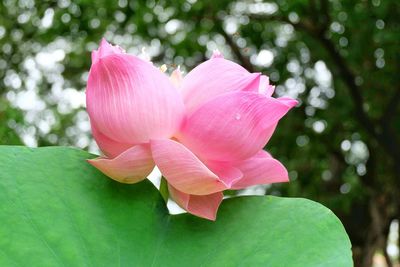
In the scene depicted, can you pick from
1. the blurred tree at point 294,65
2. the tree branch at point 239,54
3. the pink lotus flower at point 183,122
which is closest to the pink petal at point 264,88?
the pink lotus flower at point 183,122

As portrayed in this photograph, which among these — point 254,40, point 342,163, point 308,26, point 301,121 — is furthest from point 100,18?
point 342,163

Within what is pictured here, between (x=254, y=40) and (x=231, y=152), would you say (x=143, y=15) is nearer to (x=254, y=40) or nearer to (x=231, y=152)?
(x=254, y=40)

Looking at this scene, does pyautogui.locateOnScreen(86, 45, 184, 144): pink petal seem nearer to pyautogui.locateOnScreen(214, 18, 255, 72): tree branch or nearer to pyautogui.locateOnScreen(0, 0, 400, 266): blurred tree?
pyautogui.locateOnScreen(0, 0, 400, 266): blurred tree

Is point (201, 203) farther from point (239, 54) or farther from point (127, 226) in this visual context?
point (239, 54)

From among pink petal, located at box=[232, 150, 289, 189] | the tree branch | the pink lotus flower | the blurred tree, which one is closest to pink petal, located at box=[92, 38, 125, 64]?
the pink lotus flower

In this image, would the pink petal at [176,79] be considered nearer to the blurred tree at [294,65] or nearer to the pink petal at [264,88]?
the pink petal at [264,88]

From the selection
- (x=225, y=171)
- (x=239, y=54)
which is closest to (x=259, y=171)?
(x=225, y=171)
